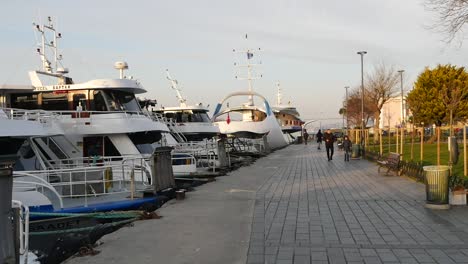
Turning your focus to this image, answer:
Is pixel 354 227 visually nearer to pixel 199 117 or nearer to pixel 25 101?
pixel 25 101

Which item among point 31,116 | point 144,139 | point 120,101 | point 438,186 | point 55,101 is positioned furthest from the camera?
point 120,101

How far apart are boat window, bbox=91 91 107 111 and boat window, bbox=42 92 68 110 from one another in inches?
45.9

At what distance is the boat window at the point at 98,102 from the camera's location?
17.5 meters

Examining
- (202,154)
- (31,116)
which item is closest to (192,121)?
(202,154)

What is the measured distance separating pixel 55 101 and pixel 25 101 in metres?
1.13

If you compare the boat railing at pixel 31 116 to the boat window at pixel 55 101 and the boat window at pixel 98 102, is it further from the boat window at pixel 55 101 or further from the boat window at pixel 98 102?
the boat window at pixel 55 101

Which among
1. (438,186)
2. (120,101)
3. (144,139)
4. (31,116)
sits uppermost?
(120,101)

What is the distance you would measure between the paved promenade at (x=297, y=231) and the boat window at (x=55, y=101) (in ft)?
25.3

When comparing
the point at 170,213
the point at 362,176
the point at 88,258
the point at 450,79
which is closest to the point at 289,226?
the point at 170,213

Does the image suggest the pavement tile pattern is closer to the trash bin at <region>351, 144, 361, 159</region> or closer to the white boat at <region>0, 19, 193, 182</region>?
the white boat at <region>0, 19, 193, 182</region>

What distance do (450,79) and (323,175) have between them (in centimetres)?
2944

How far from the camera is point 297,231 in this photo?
780 centimetres

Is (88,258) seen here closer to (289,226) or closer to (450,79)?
(289,226)

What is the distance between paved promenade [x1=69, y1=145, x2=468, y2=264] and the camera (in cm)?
630
